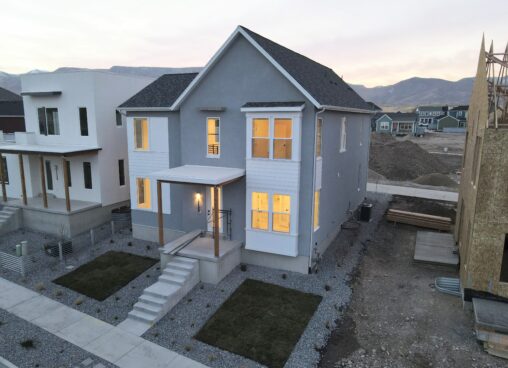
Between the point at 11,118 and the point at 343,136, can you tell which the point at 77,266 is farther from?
the point at 11,118

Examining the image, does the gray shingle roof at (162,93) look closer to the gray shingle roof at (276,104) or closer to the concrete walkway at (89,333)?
the gray shingle roof at (276,104)

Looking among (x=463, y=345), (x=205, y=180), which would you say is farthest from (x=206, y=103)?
(x=463, y=345)

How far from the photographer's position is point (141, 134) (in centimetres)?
1866

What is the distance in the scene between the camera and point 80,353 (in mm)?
10070

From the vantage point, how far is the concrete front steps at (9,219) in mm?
20255

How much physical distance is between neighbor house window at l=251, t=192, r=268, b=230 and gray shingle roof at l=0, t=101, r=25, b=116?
28847 mm

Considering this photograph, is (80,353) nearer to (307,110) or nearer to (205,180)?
(205,180)

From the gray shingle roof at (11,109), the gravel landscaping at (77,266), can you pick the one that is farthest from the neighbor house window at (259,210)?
the gray shingle roof at (11,109)

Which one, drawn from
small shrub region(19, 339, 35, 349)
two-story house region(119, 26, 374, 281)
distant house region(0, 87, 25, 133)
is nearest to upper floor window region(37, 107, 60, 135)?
two-story house region(119, 26, 374, 281)

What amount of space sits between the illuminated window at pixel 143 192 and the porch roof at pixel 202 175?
11.9ft

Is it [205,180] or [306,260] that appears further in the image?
[306,260]

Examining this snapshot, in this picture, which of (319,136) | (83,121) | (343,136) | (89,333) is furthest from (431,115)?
(89,333)

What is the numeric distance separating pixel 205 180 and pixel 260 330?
19.8 feet

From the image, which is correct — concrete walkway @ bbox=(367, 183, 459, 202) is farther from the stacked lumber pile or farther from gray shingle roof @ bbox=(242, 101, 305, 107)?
gray shingle roof @ bbox=(242, 101, 305, 107)
